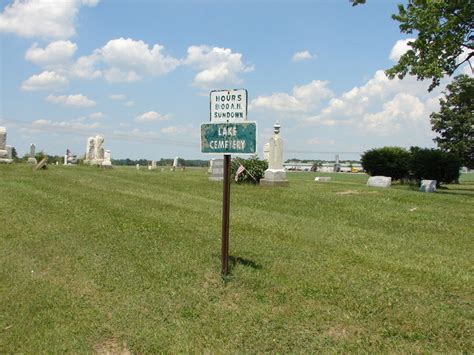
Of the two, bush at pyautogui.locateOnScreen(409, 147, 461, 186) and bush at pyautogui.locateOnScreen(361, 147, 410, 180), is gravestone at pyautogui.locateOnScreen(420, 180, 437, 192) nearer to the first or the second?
bush at pyautogui.locateOnScreen(409, 147, 461, 186)

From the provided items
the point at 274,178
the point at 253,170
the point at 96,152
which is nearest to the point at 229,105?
the point at 274,178

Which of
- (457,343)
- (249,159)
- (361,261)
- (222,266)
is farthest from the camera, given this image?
(249,159)

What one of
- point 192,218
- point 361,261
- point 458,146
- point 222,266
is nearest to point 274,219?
point 192,218

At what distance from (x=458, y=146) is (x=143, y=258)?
42774 mm

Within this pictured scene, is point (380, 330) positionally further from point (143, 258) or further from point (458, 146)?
point (458, 146)

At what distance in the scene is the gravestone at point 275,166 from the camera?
17828mm

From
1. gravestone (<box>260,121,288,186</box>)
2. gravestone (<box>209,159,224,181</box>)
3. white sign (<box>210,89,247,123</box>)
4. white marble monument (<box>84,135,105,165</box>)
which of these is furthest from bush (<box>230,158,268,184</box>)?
white marble monument (<box>84,135,105,165</box>)

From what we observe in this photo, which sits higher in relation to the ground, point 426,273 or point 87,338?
point 426,273

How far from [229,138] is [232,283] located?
1894 millimetres

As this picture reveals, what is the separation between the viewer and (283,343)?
4371 millimetres

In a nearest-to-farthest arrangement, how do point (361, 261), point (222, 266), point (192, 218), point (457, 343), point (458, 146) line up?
1. point (457, 343)
2. point (222, 266)
3. point (361, 261)
4. point (192, 218)
5. point (458, 146)

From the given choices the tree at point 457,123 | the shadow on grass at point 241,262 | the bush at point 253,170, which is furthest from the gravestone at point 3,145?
the tree at point 457,123

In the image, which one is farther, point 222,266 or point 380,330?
point 222,266

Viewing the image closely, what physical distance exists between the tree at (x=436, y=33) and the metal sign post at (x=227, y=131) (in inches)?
550
